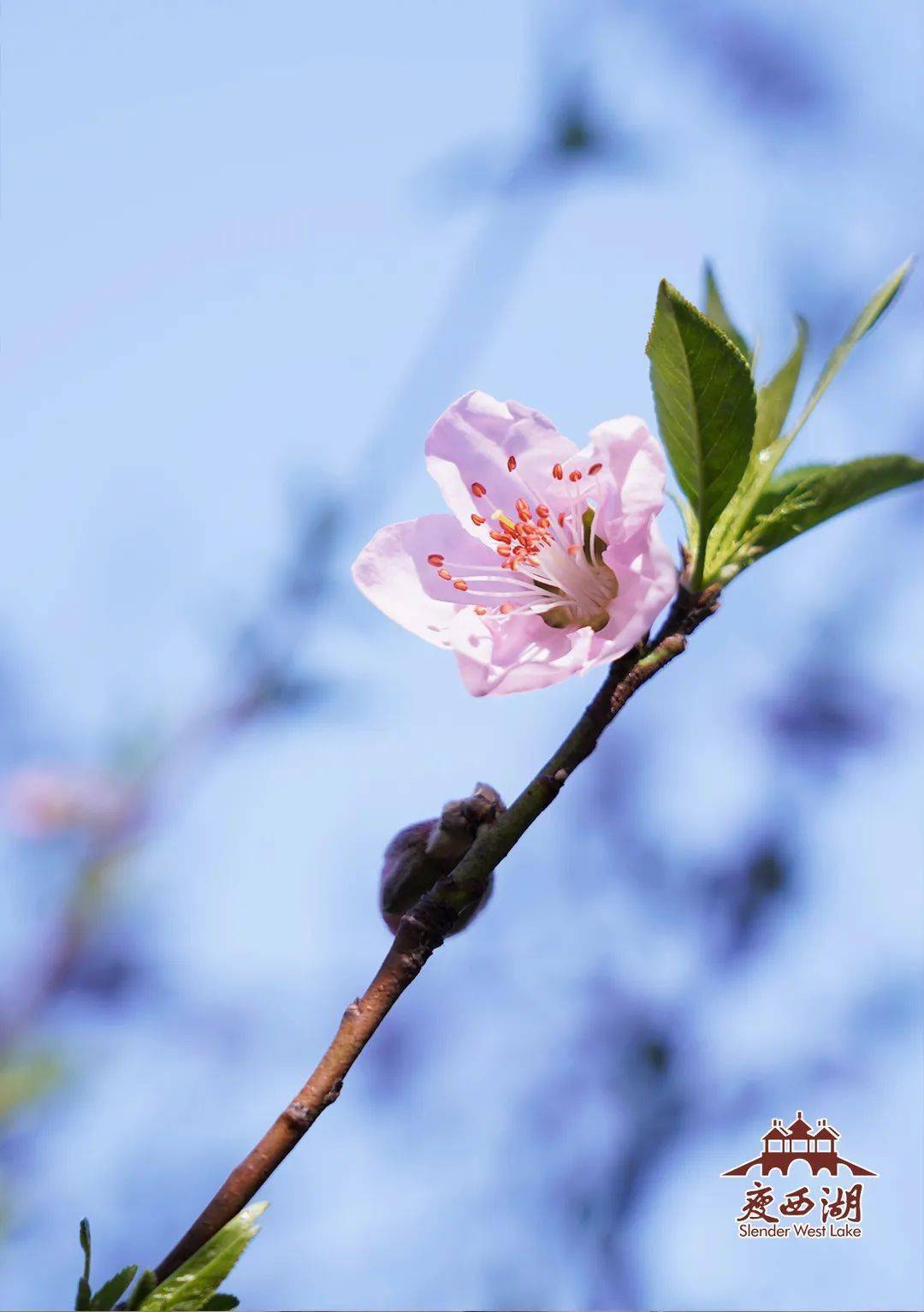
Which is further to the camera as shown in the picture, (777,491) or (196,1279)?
(777,491)

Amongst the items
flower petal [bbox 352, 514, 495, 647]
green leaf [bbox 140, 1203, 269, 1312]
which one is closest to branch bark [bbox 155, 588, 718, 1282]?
green leaf [bbox 140, 1203, 269, 1312]

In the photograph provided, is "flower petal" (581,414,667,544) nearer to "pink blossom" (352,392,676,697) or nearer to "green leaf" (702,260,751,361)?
"pink blossom" (352,392,676,697)

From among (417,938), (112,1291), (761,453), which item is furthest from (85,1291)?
(761,453)

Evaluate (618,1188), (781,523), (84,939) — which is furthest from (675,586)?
(618,1188)

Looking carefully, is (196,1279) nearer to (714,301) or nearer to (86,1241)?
(86,1241)

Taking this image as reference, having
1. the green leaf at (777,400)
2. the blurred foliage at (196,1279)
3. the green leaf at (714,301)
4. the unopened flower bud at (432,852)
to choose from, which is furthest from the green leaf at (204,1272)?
the green leaf at (714,301)

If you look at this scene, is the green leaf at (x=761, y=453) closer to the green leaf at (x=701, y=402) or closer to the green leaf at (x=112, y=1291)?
→ the green leaf at (x=701, y=402)
